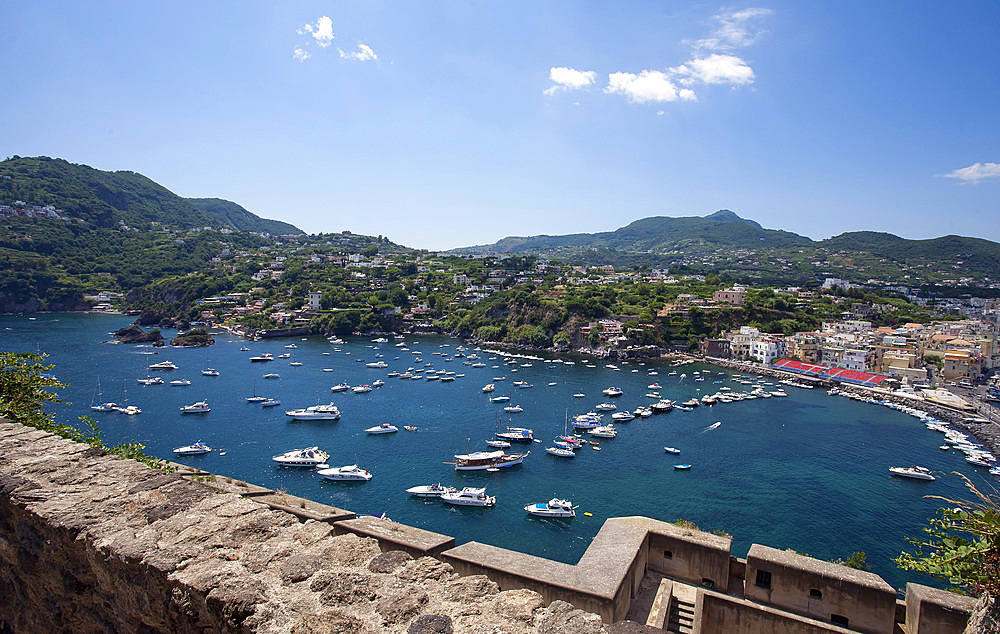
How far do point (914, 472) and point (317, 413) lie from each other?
31.1 metres

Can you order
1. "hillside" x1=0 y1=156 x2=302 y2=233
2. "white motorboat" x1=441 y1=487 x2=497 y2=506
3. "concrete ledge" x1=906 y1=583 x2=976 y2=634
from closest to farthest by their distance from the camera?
"concrete ledge" x1=906 y1=583 x2=976 y2=634 < "white motorboat" x1=441 y1=487 x2=497 y2=506 < "hillside" x1=0 y1=156 x2=302 y2=233

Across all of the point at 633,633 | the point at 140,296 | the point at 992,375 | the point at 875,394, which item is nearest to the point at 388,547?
the point at 633,633

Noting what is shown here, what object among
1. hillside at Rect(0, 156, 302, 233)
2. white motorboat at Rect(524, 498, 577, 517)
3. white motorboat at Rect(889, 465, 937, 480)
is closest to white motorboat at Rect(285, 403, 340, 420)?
white motorboat at Rect(524, 498, 577, 517)

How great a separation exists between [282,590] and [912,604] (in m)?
7.18

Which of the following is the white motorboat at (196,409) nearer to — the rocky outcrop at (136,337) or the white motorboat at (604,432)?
the white motorboat at (604,432)

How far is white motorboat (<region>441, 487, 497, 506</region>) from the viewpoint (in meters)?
19.1

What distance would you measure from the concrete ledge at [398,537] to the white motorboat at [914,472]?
26.4 metres

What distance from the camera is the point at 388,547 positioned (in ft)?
19.2

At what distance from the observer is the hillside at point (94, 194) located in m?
113

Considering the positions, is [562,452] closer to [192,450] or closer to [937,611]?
[192,450]

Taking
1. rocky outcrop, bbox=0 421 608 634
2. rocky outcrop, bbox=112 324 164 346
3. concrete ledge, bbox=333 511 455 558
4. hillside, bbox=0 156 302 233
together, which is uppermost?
hillside, bbox=0 156 302 233

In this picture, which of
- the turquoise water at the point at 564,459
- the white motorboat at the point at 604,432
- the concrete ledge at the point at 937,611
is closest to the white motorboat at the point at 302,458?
the turquoise water at the point at 564,459

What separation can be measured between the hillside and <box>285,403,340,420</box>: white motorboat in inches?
4554

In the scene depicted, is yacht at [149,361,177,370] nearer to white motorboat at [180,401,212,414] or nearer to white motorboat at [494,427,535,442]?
white motorboat at [180,401,212,414]
